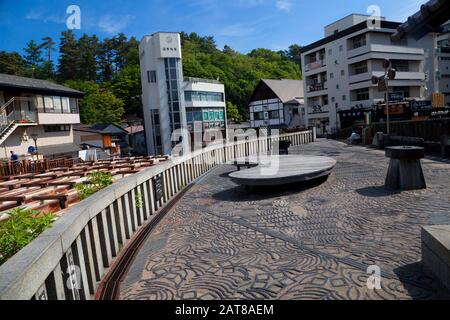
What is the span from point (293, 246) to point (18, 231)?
11.2 ft

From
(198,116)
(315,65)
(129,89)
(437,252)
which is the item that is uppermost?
(129,89)

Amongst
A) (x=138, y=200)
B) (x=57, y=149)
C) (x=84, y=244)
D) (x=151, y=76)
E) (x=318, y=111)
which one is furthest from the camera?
(x=318, y=111)

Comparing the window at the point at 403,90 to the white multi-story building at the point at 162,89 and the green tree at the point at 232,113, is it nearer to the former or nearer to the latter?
the white multi-story building at the point at 162,89

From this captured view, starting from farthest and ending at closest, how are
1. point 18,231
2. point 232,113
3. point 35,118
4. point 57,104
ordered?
point 232,113
point 57,104
point 35,118
point 18,231

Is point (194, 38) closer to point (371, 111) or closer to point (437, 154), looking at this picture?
point (371, 111)

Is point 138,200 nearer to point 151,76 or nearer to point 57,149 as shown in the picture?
point 57,149

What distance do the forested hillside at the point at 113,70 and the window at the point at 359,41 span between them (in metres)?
31.1

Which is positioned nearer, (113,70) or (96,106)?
(96,106)

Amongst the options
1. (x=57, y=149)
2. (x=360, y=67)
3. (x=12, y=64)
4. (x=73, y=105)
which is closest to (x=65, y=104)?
(x=73, y=105)

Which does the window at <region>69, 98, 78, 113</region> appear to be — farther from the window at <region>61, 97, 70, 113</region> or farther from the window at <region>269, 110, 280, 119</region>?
the window at <region>269, 110, 280, 119</region>

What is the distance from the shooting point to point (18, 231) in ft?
9.19

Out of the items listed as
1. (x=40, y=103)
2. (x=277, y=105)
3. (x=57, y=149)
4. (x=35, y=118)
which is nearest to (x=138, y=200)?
(x=35, y=118)

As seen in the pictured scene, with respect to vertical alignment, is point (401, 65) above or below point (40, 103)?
above
